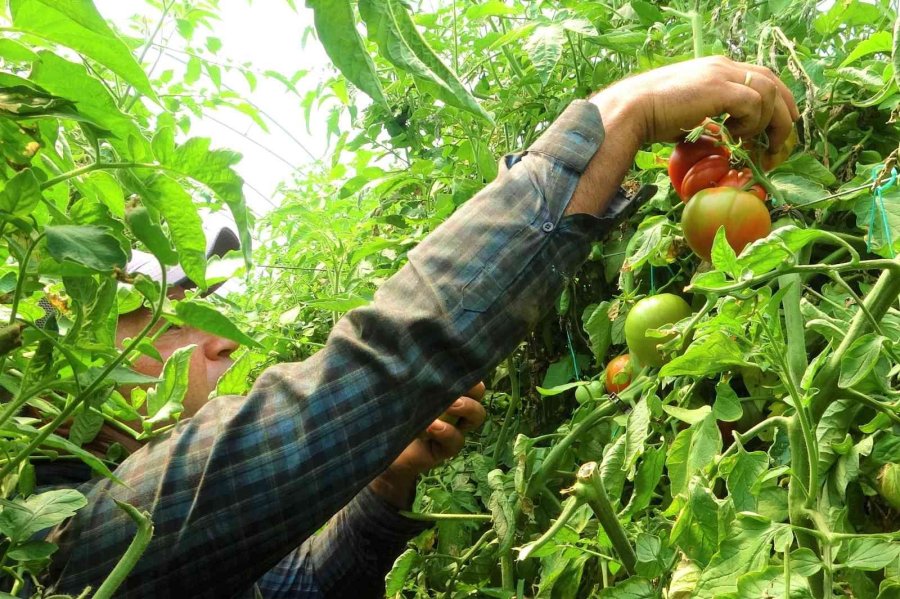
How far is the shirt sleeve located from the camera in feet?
3.66

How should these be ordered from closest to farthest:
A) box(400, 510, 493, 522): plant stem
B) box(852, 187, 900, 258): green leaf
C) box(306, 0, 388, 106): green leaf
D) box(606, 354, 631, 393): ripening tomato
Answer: box(306, 0, 388, 106): green leaf < box(852, 187, 900, 258): green leaf < box(606, 354, 631, 393): ripening tomato < box(400, 510, 493, 522): plant stem

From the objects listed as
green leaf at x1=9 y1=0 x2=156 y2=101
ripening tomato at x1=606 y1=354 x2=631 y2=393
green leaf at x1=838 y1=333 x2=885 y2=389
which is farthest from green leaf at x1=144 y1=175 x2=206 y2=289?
ripening tomato at x1=606 y1=354 x2=631 y2=393

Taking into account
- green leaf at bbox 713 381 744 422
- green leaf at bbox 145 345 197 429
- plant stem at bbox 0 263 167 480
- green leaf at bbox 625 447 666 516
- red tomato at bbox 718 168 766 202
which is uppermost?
plant stem at bbox 0 263 167 480

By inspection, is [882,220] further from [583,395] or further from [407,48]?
[407,48]

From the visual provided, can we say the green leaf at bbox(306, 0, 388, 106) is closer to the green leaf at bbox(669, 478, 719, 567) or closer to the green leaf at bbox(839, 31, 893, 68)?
the green leaf at bbox(669, 478, 719, 567)

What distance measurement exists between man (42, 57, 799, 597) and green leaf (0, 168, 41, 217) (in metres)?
0.32

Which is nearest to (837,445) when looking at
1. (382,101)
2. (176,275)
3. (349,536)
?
(382,101)

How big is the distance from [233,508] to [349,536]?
51cm

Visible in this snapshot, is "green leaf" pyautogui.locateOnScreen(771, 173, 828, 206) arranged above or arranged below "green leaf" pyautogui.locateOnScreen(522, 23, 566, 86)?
below

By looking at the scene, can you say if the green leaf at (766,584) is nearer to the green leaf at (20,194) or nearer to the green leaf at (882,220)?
the green leaf at (882,220)

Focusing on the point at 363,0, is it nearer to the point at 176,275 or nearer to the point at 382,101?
the point at 382,101

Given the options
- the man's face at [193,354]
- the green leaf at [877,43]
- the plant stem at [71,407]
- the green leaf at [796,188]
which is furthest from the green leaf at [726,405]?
the man's face at [193,354]

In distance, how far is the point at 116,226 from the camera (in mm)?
506

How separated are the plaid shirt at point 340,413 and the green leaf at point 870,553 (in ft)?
1.01
